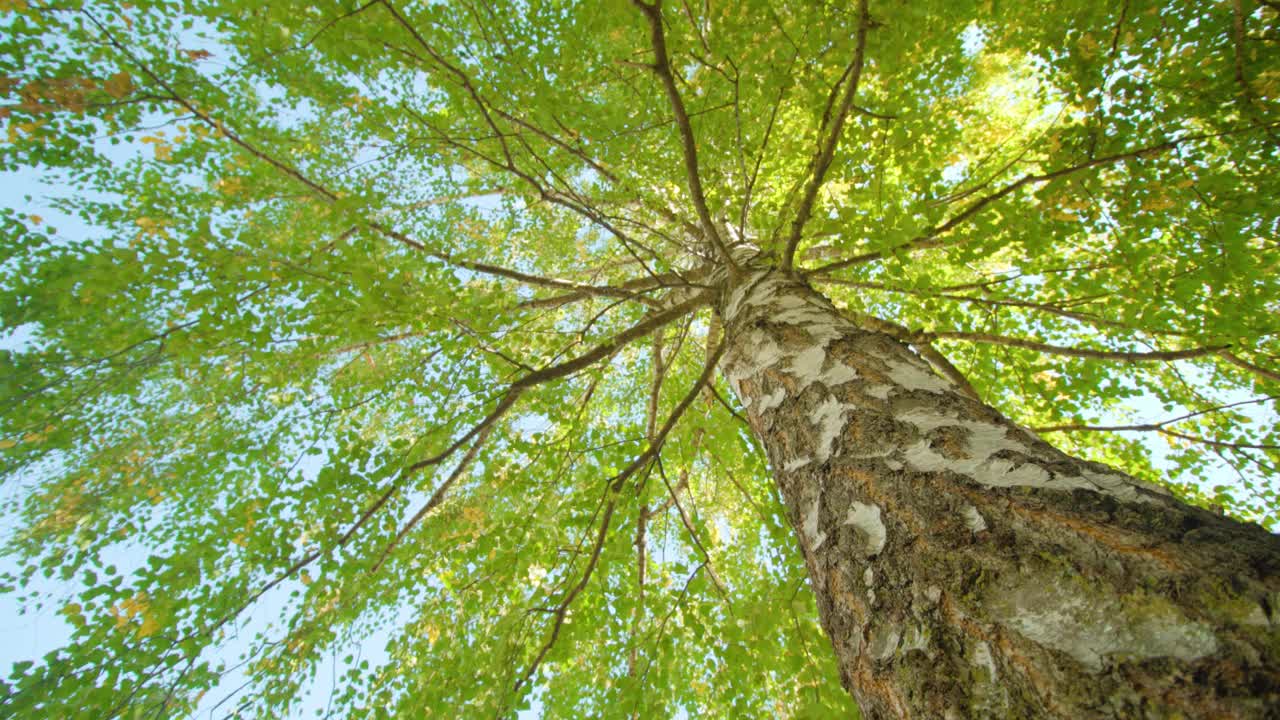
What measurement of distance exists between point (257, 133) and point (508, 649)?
3362mm

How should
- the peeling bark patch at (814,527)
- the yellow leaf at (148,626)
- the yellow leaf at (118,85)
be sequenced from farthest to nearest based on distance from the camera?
the yellow leaf at (118,85), the yellow leaf at (148,626), the peeling bark patch at (814,527)

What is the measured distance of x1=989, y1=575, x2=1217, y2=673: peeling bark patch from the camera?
578 millimetres

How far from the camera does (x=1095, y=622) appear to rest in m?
0.64

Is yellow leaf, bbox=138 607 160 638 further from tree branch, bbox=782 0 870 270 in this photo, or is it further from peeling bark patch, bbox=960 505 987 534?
tree branch, bbox=782 0 870 270

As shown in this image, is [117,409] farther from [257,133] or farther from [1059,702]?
[1059,702]

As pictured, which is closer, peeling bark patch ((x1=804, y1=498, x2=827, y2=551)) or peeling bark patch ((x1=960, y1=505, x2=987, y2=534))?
peeling bark patch ((x1=960, y1=505, x2=987, y2=534))

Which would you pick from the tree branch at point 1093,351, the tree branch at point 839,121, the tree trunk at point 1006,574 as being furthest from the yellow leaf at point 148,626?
the tree branch at point 1093,351

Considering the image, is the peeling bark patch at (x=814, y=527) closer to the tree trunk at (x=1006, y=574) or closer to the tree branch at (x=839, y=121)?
the tree trunk at (x=1006, y=574)

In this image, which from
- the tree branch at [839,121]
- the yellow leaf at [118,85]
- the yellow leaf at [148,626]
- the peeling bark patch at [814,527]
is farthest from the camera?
the yellow leaf at [118,85]

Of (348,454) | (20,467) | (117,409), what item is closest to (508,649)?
(348,454)

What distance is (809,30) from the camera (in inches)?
95.3

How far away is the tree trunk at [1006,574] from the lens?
0.57m

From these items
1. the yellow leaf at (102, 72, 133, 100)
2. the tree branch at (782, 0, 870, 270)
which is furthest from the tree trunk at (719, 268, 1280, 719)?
the yellow leaf at (102, 72, 133, 100)

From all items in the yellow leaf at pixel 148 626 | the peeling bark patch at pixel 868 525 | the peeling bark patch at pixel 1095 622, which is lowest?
the peeling bark patch at pixel 1095 622
